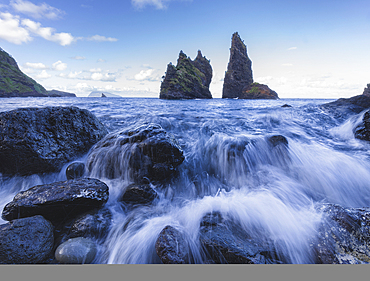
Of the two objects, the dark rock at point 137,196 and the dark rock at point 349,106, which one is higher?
the dark rock at point 349,106

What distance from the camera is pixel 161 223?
238 centimetres

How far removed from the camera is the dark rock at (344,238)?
67.7 inches

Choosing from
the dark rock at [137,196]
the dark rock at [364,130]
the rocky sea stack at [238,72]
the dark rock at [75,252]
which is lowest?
the dark rock at [75,252]

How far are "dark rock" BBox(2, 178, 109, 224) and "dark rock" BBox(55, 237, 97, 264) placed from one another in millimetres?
520

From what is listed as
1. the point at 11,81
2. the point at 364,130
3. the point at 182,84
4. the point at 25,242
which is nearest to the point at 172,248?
the point at 25,242

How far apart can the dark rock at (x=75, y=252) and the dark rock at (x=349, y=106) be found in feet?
35.1

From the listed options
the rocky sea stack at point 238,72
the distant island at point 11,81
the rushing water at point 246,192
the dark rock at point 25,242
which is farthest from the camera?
the rocky sea stack at point 238,72

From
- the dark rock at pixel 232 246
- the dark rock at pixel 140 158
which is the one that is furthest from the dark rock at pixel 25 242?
the dark rock at pixel 232 246

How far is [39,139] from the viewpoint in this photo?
3.28 meters

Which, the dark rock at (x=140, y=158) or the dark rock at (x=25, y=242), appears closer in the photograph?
the dark rock at (x=25, y=242)

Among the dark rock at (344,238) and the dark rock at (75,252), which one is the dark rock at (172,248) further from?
the dark rock at (344,238)

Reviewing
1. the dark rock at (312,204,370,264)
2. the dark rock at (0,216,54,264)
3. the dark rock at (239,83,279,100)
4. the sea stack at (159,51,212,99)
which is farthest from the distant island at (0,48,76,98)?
the dark rock at (239,83,279,100)

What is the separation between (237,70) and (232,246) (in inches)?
3375

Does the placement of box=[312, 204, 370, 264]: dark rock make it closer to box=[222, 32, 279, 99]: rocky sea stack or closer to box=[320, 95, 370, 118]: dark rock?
box=[320, 95, 370, 118]: dark rock
